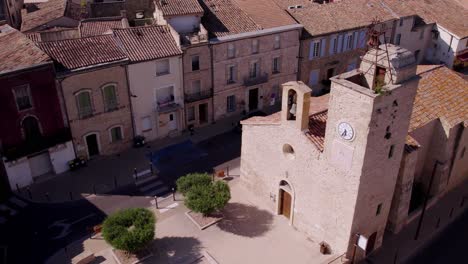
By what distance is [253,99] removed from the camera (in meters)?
50.8

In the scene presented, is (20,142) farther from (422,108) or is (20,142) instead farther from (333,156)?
(422,108)

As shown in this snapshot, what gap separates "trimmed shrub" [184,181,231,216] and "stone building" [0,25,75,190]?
44.3ft

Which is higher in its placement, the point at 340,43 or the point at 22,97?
the point at 22,97

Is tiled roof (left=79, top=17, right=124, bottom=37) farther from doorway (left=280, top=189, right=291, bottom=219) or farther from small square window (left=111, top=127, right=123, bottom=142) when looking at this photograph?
doorway (left=280, top=189, right=291, bottom=219)

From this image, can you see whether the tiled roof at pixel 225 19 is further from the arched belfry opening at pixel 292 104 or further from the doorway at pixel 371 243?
the doorway at pixel 371 243

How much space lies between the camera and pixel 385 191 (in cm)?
2942

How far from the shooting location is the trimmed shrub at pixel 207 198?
1287 inches

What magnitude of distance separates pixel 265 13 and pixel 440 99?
2167 cm

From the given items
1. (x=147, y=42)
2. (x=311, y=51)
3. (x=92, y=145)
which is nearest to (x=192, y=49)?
(x=147, y=42)

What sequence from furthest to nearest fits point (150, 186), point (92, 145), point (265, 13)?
point (265, 13)
point (92, 145)
point (150, 186)

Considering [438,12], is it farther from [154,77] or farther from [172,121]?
[154,77]

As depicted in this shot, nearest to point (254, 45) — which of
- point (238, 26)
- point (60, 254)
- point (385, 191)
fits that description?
point (238, 26)

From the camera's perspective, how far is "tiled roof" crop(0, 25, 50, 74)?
3503 centimetres

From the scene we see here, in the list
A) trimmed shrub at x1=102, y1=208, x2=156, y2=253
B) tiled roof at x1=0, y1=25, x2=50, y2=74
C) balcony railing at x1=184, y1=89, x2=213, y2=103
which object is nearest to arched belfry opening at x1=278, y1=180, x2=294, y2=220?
trimmed shrub at x1=102, y1=208, x2=156, y2=253
